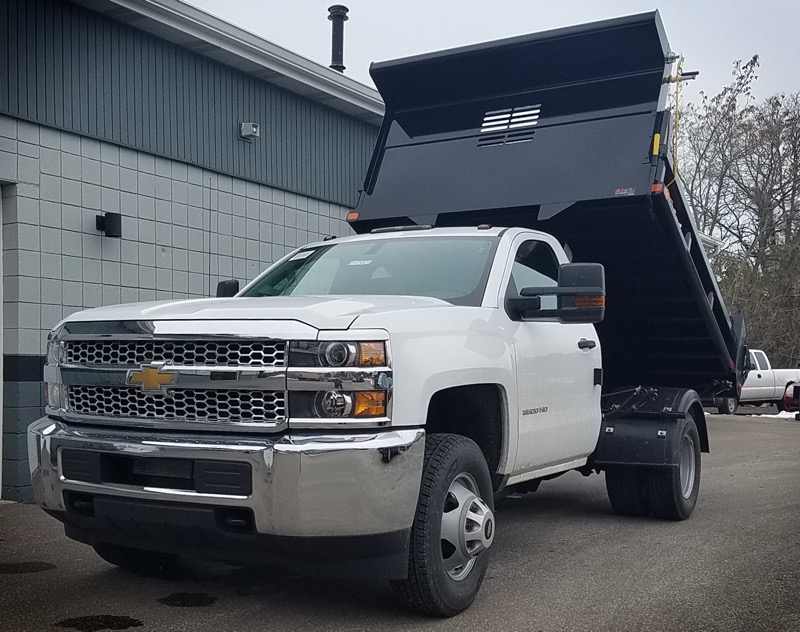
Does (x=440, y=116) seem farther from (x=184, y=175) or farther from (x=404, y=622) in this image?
(x=404, y=622)

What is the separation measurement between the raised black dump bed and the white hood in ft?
8.27

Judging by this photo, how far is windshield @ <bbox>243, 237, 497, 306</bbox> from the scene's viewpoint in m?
5.57

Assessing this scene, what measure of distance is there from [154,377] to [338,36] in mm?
13227

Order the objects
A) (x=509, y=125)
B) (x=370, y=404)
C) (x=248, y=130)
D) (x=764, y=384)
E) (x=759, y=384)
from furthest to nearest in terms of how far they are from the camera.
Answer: (x=764, y=384) → (x=759, y=384) → (x=248, y=130) → (x=509, y=125) → (x=370, y=404)

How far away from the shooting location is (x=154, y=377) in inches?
170

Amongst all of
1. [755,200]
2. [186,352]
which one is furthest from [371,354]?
[755,200]

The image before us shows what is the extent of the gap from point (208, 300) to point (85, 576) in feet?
5.98

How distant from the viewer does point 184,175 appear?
411 inches

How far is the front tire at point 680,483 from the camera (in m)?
7.22

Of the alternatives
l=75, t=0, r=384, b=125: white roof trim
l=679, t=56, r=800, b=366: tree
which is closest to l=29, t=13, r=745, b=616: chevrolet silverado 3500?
l=75, t=0, r=384, b=125: white roof trim

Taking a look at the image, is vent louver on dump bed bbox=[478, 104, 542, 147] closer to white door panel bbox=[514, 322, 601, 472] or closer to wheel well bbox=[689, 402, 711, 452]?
white door panel bbox=[514, 322, 601, 472]

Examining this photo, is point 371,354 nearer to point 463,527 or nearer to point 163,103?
point 463,527

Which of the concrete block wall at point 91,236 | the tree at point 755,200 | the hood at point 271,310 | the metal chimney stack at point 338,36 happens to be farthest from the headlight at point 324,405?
the tree at point 755,200

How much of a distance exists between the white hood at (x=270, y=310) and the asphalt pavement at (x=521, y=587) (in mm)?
1422
